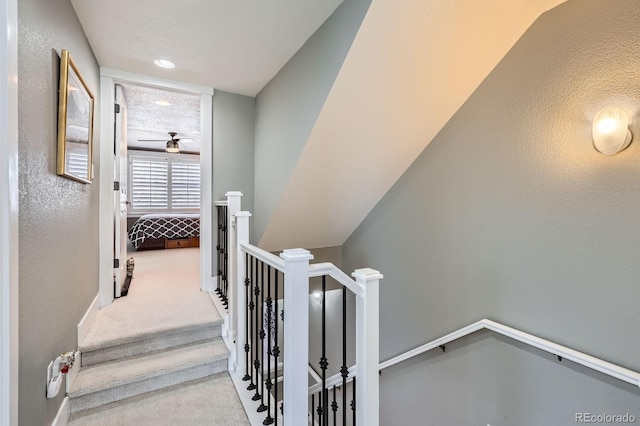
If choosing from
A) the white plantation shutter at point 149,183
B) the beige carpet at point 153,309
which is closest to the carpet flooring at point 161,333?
the beige carpet at point 153,309

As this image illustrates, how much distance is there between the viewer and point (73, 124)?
171 centimetres

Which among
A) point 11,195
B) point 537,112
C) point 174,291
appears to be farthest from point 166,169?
point 537,112

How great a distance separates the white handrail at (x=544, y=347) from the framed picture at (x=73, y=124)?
2.64 metres

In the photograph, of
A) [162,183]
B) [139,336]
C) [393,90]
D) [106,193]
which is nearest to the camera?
[393,90]

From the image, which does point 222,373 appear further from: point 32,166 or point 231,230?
point 32,166

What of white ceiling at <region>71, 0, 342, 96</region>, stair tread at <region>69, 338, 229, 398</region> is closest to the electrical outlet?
stair tread at <region>69, 338, 229, 398</region>

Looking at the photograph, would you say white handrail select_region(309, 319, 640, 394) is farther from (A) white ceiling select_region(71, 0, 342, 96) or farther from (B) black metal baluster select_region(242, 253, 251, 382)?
(A) white ceiling select_region(71, 0, 342, 96)

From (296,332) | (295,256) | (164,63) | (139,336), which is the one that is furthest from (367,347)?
(164,63)

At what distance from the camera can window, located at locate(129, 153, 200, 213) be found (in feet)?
22.4

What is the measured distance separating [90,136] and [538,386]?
3.33 meters

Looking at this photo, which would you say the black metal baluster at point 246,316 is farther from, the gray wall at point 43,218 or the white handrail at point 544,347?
the white handrail at point 544,347

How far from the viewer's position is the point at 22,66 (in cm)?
115

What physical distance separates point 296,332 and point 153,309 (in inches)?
75.5

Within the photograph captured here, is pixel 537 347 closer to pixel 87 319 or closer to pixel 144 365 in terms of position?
pixel 144 365
